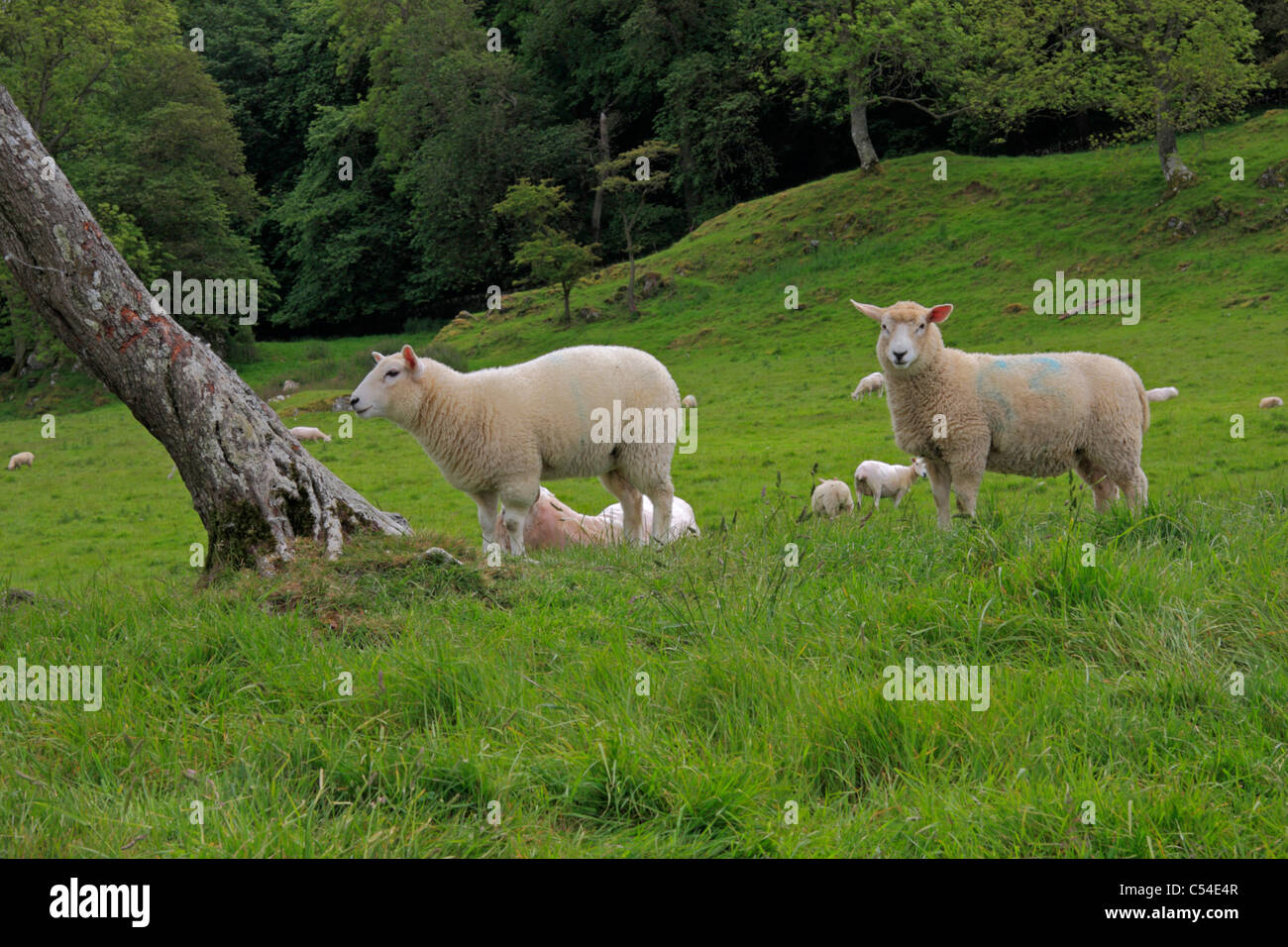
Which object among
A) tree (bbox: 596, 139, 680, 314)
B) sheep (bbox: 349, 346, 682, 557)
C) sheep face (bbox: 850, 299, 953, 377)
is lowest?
sheep (bbox: 349, 346, 682, 557)

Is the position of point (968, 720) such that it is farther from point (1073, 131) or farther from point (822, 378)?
point (1073, 131)

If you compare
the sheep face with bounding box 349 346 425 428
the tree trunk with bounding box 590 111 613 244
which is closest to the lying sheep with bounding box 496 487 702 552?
the sheep face with bounding box 349 346 425 428

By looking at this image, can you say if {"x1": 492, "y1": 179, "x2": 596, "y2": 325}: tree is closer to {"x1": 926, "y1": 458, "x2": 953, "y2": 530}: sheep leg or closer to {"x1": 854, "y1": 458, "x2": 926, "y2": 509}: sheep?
{"x1": 854, "y1": 458, "x2": 926, "y2": 509}: sheep

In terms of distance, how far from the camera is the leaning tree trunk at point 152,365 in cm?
558

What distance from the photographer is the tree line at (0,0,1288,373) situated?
110 ft

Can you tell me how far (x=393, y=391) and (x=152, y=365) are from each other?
2.35m

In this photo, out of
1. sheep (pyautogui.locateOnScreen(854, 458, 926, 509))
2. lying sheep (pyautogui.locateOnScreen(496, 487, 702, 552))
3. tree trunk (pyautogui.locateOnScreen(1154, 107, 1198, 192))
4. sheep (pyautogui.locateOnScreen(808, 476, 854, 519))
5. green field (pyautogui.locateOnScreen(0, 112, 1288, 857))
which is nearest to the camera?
green field (pyautogui.locateOnScreen(0, 112, 1288, 857))

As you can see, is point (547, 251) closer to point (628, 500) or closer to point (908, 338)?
point (628, 500)

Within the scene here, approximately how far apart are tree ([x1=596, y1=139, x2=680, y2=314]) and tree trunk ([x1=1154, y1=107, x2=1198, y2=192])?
50.8ft

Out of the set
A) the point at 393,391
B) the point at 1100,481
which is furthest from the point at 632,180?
the point at 393,391

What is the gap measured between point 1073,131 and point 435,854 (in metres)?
46.9

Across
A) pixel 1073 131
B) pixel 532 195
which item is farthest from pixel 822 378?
pixel 1073 131
